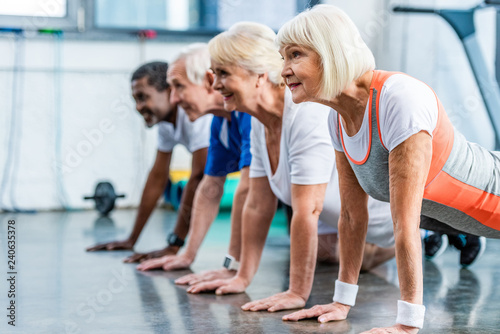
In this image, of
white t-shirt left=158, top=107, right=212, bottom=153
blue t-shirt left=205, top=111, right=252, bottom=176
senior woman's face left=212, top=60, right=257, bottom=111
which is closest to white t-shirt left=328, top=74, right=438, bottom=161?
senior woman's face left=212, top=60, right=257, bottom=111

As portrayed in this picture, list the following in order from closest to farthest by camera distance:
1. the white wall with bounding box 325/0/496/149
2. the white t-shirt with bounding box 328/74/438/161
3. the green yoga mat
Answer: the white t-shirt with bounding box 328/74/438/161 → the green yoga mat → the white wall with bounding box 325/0/496/149

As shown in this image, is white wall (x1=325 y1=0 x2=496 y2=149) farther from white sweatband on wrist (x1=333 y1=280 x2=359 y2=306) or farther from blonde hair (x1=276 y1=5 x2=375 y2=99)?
blonde hair (x1=276 y1=5 x2=375 y2=99)

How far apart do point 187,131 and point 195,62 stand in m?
0.36

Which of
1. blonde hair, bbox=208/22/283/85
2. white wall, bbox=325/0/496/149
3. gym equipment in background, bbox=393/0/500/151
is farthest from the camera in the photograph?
white wall, bbox=325/0/496/149

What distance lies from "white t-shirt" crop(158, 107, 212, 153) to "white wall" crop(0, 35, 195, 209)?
194cm

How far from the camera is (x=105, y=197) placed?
420cm

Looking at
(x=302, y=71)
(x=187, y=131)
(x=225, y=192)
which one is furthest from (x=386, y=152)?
(x=225, y=192)

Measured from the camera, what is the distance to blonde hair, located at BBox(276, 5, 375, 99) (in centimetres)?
138

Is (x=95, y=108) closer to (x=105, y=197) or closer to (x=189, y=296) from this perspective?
(x=105, y=197)

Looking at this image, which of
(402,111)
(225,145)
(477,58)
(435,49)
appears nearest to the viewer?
(402,111)

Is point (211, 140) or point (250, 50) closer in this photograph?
point (250, 50)

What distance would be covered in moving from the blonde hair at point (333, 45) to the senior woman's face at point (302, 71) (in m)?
0.01

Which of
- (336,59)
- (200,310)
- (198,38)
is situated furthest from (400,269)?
(198,38)

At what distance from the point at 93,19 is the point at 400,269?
3818mm
